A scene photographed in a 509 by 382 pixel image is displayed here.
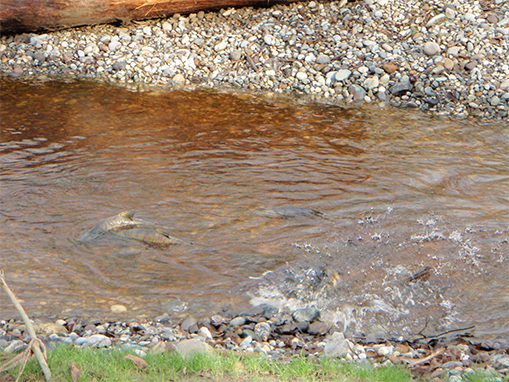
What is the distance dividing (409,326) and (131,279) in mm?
2500

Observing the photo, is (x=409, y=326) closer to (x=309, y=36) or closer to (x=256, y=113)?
(x=256, y=113)

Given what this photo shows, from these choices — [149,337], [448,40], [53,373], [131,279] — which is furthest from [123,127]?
[448,40]

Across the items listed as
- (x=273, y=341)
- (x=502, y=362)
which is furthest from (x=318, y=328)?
(x=502, y=362)

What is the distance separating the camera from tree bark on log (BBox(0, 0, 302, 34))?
10945mm

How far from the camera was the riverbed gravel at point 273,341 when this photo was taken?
3.75 metres

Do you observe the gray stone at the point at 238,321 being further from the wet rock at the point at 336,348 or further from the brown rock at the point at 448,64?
the brown rock at the point at 448,64

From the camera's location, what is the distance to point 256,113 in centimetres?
920

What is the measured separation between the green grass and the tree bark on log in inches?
363

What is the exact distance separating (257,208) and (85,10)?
A: 23.9ft

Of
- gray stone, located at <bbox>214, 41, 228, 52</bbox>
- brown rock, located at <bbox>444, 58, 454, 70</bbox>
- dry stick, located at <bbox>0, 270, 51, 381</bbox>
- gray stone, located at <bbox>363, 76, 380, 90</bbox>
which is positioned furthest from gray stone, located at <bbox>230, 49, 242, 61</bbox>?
dry stick, located at <bbox>0, 270, 51, 381</bbox>

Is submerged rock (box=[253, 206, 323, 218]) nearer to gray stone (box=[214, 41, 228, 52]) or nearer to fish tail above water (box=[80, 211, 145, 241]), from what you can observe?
fish tail above water (box=[80, 211, 145, 241])

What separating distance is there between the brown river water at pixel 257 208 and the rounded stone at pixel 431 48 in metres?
1.59

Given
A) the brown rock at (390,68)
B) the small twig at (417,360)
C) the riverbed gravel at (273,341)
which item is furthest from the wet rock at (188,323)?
the brown rock at (390,68)

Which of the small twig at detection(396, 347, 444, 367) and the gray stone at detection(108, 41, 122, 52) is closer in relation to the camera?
the small twig at detection(396, 347, 444, 367)
